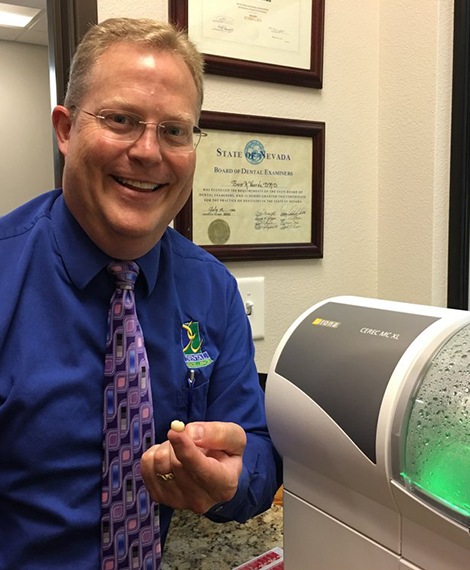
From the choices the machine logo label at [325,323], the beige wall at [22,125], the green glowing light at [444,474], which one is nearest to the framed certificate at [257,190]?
the machine logo label at [325,323]

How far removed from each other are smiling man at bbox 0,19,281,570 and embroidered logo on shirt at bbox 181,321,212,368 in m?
0.04

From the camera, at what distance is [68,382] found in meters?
0.80

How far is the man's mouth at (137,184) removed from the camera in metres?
0.83

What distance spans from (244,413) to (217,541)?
221 mm

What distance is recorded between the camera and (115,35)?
81 cm

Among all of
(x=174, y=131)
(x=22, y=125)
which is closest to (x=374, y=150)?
(x=174, y=131)

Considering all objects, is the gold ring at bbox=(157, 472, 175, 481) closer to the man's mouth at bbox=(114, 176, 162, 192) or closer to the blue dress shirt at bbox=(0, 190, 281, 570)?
the blue dress shirt at bbox=(0, 190, 281, 570)

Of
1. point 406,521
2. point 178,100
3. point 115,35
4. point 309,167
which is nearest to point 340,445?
point 406,521

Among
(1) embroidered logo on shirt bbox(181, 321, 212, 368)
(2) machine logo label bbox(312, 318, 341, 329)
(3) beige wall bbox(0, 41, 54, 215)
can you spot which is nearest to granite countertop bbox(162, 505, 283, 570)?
(1) embroidered logo on shirt bbox(181, 321, 212, 368)

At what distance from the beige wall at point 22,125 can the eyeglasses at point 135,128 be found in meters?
3.71

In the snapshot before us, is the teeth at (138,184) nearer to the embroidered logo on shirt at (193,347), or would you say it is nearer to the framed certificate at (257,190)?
the embroidered logo on shirt at (193,347)

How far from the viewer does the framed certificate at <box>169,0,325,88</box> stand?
3.83 ft

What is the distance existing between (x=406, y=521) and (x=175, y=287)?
51 cm

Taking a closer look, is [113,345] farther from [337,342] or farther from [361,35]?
[361,35]
